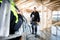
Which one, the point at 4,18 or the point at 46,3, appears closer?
the point at 4,18

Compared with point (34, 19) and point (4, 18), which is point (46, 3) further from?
point (4, 18)

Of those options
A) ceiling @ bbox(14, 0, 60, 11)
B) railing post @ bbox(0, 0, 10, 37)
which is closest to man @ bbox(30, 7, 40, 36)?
ceiling @ bbox(14, 0, 60, 11)

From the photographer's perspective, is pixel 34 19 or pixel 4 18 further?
pixel 34 19

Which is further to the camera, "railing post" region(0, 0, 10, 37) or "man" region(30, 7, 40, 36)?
"man" region(30, 7, 40, 36)

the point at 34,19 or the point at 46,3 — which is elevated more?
the point at 46,3

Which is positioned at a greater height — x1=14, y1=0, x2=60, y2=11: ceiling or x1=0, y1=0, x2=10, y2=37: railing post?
x1=14, y1=0, x2=60, y2=11: ceiling

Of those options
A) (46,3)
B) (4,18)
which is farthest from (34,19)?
(4,18)

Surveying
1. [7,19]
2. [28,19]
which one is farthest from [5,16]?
[28,19]

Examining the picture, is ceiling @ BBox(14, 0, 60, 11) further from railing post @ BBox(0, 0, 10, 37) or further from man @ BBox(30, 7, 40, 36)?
railing post @ BBox(0, 0, 10, 37)

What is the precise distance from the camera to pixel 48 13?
2387mm

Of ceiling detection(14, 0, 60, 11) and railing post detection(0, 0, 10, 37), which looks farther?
ceiling detection(14, 0, 60, 11)

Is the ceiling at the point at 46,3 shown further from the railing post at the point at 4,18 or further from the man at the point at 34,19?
the railing post at the point at 4,18

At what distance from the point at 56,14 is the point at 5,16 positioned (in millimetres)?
1556

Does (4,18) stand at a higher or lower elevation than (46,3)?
lower
